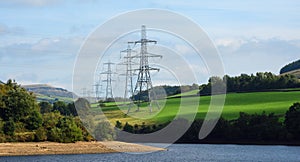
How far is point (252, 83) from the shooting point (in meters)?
165

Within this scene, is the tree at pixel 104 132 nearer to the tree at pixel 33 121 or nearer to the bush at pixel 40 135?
the tree at pixel 33 121

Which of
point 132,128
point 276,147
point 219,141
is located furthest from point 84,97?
point 276,147

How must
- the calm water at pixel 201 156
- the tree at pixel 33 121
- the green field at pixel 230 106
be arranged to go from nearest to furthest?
the calm water at pixel 201 156, the tree at pixel 33 121, the green field at pixel 230 106

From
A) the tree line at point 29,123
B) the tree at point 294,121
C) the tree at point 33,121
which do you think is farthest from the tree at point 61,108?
the tree at point 294,121

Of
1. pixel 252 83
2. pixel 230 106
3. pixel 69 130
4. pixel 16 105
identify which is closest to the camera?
pixel 69 130

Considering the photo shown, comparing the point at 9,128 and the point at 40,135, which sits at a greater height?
the point at 9,128

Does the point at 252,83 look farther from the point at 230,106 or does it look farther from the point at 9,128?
the point at 9,128

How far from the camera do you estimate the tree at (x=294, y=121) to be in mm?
113500

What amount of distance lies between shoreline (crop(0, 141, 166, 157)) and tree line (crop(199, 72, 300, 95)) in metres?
56.2

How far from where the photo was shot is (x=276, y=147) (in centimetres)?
11012

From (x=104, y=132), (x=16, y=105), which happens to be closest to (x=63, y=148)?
(x=16, y=105)

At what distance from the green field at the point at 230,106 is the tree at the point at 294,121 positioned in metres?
10.5

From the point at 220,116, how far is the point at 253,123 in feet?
26.0

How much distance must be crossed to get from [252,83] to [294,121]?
50811 mm
